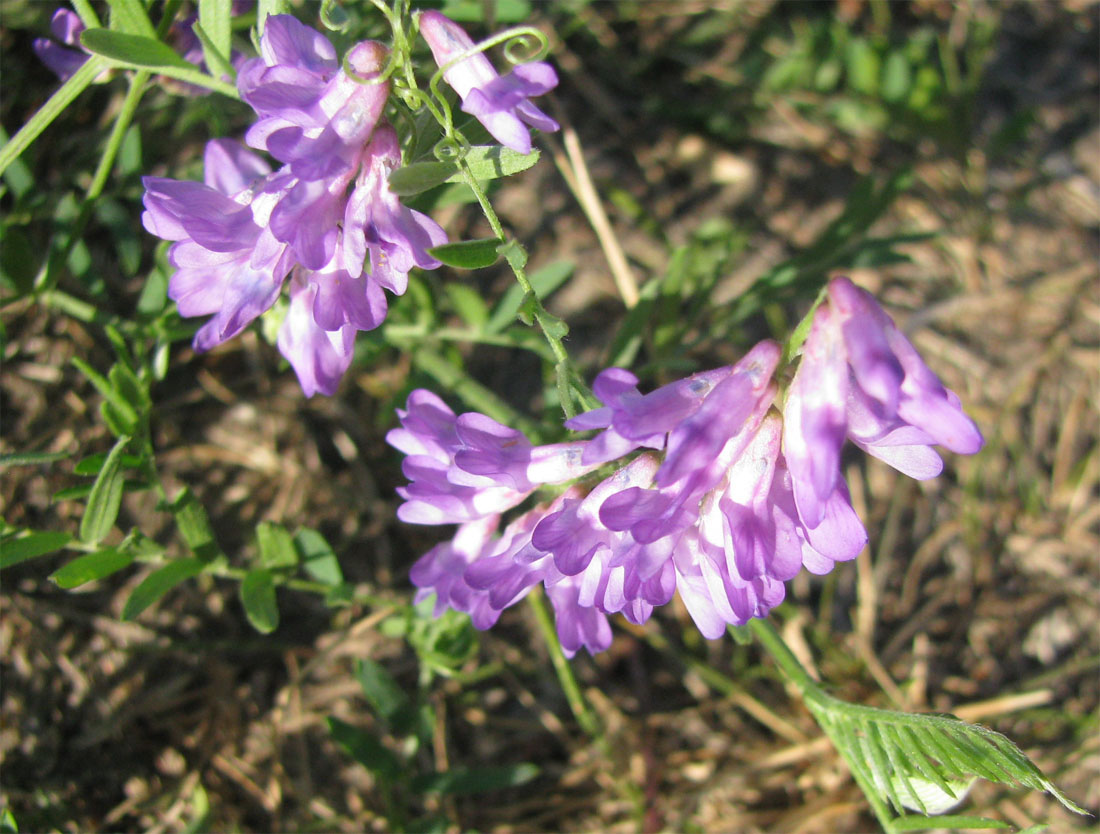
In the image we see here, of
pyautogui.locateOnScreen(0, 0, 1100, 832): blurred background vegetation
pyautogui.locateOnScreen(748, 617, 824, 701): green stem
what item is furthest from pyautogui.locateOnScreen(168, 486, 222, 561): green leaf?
pyautogui.locateOnScreen(748, 617, 824, 701): green stem

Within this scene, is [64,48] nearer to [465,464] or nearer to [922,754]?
[465,464]

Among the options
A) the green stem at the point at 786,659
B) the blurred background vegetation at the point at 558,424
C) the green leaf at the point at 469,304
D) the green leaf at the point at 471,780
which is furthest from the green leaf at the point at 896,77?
the green leaf at the point at 471,780

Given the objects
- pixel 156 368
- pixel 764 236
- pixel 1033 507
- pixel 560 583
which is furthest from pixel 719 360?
pixel 156 368

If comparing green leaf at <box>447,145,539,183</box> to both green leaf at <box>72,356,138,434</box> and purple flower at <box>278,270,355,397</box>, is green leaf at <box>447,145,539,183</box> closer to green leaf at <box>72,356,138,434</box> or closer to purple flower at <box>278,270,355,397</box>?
purple flower at <box>278,270,355,397</box>

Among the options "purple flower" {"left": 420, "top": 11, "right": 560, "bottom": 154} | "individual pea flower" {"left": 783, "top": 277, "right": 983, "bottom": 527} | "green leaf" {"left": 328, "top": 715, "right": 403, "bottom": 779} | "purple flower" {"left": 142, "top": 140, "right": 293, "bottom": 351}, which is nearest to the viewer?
"individual pea flower" {"left": 783, "top": 277, "right": 983, "bottom": 527}

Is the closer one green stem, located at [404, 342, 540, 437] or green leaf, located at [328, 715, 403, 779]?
green leaf, located at [328, 715, 403, 779]

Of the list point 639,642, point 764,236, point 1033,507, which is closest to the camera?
point 639,642

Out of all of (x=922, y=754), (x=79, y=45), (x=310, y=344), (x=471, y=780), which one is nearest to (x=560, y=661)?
(x=471, y=780)

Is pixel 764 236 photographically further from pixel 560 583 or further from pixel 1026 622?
pixel 560 583
